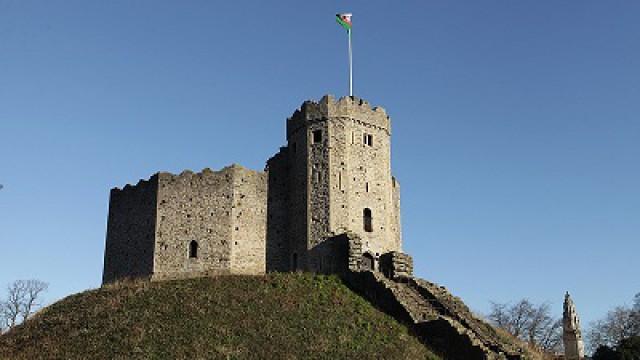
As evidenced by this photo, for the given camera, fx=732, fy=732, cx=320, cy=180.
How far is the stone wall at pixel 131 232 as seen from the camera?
42.7m

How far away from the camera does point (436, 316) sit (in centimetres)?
3177

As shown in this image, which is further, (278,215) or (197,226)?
(278,215)

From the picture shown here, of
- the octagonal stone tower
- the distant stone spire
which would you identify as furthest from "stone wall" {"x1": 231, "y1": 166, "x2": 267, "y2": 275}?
the distant stone spire

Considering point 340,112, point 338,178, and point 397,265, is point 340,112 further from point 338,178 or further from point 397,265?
point 397,265

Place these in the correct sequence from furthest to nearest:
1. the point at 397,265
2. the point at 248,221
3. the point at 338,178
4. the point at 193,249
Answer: the point at 248,221, the point at 193,249, the point at 338,178, the point at 397,265

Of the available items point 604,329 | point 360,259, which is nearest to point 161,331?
point 360,259

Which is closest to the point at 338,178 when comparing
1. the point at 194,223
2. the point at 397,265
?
the point at 397,265

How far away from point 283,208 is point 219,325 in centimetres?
1490

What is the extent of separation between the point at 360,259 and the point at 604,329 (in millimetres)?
42873

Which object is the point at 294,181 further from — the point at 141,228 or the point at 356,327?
the point at 356,327

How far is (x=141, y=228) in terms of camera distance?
43500 mm

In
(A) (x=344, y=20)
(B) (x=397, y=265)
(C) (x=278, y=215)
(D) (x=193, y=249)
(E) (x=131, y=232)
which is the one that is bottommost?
(B) (x=397, y=265)

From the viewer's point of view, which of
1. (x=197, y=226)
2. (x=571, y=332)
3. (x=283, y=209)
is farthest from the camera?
(x=283, y=209)

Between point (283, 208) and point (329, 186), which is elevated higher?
point (329, 186)
